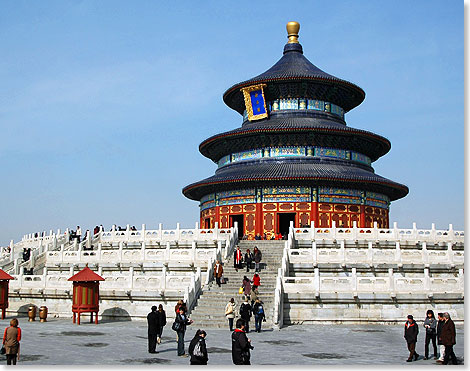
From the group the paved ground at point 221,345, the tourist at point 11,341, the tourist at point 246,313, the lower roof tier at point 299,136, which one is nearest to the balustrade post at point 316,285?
the paved ground at point 221,345

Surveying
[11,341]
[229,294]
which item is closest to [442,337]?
[11,341]

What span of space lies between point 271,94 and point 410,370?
137 ft

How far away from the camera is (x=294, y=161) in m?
48.7

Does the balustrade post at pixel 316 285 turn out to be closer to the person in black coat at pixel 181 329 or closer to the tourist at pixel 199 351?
the person in black coat at pixel 181 329

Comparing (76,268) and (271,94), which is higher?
(271,94)

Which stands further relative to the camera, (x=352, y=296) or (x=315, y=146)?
(x=315, y=146)

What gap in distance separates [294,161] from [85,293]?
26309mm

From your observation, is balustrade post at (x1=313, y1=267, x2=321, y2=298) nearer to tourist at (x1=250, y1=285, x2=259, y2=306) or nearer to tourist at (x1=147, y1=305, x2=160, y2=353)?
tourist at (x1=250, y1=285, x2=259, y2=306)

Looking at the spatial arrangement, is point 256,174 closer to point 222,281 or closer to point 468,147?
point 222,281

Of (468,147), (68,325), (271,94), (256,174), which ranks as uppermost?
(271,94)

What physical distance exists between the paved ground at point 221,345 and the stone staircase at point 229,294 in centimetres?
82

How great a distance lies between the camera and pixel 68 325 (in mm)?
24406

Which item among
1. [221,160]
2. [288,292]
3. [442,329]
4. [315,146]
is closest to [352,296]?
[288,292]

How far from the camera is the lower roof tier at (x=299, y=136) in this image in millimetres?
48094
